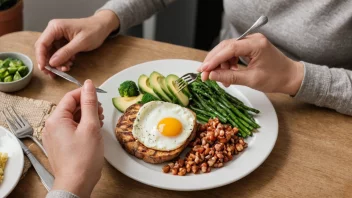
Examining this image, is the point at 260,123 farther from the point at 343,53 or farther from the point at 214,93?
the point at 343,53

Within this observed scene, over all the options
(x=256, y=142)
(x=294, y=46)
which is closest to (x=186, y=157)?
(x=256, y=142)

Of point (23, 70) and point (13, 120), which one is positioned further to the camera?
point (23, 70)

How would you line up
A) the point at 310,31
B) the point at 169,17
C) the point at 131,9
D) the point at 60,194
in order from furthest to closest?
the point at 169,17
the point at 131,9
the point at 310,31
the point at 60,194

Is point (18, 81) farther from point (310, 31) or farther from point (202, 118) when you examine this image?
point (310, 31)

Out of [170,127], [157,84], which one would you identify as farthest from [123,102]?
[170,127]

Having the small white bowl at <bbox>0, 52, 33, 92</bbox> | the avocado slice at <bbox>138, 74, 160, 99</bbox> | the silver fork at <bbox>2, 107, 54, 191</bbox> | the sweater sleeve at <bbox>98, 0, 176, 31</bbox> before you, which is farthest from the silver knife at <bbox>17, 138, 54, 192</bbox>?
the sweater sleeve at <bbox>98, 0, 176, 31</bbox>

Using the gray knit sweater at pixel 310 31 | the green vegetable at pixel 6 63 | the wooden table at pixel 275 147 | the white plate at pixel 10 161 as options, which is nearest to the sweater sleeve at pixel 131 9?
the gray knit sweater at pixel 310 31
